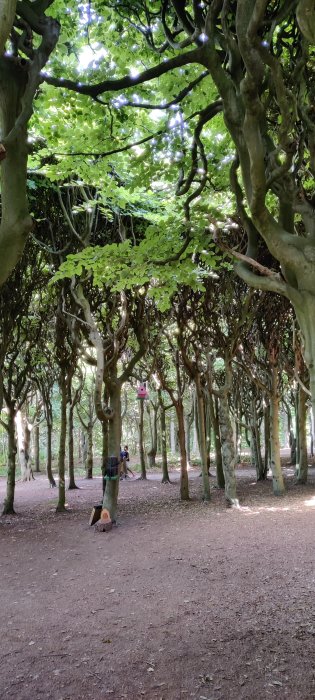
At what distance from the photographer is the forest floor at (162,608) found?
13.5 ft

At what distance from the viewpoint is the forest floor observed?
413 centimetres

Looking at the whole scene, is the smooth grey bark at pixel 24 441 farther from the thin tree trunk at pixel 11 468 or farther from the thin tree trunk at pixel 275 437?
the thin tree trunk at pixel 275 437

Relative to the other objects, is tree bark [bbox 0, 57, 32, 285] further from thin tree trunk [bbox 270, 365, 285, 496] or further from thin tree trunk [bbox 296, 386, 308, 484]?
thin tree trunk [bbox 296, 386, 308, 484]

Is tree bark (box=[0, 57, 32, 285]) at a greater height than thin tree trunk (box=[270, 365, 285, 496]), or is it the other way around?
tree bark (box=[0, 57, 32, 285])

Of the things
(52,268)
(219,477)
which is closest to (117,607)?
(52,268)

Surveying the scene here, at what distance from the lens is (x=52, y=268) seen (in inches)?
482

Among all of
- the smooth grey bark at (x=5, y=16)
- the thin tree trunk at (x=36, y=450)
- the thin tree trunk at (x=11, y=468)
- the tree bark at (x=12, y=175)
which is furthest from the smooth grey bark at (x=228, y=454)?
the thin tree trunk at (x=36, y=450)

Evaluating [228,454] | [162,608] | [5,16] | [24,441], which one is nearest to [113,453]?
[228,454]

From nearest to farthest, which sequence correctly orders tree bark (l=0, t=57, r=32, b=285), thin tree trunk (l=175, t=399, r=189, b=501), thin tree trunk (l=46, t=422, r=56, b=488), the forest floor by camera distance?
tree bark (l=0, t=57, r=32, b=285) < the forest floor < thin tree trunk (l=175, t=399, r=189, b=501) < thin tree trunk (l=46, t=422, r=56, b=488)

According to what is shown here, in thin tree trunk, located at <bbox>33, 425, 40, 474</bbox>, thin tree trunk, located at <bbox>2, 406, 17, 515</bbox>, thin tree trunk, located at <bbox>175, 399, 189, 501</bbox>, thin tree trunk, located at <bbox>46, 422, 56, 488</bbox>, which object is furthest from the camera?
thin tree trunk, located at <bbox>33, 425, 40, 474</bbox>

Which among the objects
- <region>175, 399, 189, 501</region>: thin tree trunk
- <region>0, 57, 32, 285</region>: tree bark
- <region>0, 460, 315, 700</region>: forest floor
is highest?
<region>0, 57, 32, 285</region>: tree bark

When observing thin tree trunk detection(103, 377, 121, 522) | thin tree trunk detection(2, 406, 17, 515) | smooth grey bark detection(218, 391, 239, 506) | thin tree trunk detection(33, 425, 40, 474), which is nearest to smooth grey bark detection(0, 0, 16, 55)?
thin tree trunk detection(103, 377, 121, 522)

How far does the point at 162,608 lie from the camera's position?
605 centimetres

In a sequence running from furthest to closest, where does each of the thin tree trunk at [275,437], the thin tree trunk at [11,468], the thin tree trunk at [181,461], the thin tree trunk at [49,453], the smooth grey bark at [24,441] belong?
the smooth grey bark at [24,441] → the thin tree trunk at [49,453] → the thin tree trunk at [181,461] → the thin tree trunk at [275,437] → the thin tree trunk at [11,468]
